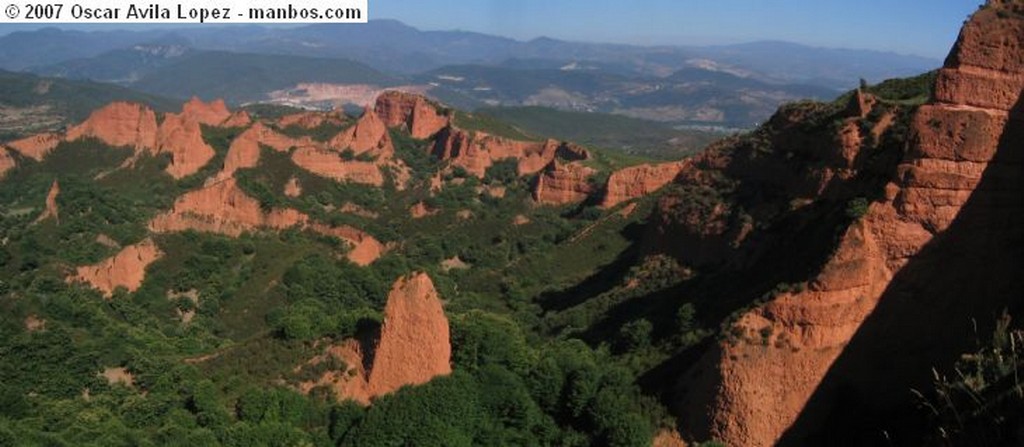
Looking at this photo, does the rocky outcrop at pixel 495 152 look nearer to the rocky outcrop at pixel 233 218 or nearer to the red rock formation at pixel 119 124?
the rocky outcrop at pixel 233 218

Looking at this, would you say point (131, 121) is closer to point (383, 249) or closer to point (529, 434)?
point (383, 249)

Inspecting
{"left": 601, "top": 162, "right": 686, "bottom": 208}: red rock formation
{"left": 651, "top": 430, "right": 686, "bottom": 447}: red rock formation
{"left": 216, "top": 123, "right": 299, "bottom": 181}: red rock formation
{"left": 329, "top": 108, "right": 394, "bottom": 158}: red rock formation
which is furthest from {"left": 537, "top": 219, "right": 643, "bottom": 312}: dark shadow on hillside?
{"left": 329, "top": 108, "right": 394, "bottom": 158}: red rock formation

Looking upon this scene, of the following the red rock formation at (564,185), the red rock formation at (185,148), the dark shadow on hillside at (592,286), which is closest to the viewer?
the dark shadow on hillside at (592,286)

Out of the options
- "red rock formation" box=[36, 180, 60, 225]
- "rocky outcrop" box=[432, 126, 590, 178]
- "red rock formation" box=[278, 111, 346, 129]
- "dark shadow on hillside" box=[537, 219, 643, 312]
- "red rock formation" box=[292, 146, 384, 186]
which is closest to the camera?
"dark shadow on hillside" box=[537, 219, 643, 312]

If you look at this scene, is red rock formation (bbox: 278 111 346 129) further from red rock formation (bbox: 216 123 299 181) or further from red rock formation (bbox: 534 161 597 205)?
red rock formation (bbox: 534 161 597 205)

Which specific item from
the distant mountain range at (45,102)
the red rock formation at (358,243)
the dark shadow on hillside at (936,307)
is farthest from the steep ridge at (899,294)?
the distant mountain range at (45,102)

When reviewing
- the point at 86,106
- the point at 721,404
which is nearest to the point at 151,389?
the point at 721,404
